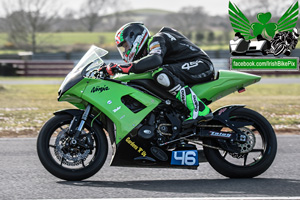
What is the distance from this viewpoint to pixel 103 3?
8219cm

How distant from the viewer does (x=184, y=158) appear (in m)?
5.58

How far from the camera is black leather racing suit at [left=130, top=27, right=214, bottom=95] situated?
548 cm

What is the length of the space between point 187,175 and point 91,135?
1.14 meters

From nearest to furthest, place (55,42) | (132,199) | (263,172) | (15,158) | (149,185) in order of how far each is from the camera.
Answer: (132,199) → (149,185) → (263,172) → (15,158) → (55,42)

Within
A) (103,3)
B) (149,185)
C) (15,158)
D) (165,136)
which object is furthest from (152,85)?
(103,3)

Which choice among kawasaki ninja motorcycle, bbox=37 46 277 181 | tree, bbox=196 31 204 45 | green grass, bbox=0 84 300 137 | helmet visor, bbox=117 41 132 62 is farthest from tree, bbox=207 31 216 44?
kawasaki ninja motorcycle, bbox=37 46 277 181

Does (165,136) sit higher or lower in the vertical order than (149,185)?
higher

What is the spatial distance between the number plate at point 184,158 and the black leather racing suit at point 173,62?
0.62 meters

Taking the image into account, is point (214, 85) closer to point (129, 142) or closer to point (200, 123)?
point (200, 123)

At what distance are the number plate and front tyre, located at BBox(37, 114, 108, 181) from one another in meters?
0.72

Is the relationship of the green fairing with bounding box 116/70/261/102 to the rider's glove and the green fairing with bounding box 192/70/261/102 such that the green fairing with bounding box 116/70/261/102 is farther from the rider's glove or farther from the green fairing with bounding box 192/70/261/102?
the rider's glove

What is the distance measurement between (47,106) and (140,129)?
8.99 m

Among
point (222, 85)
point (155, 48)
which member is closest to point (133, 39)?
point (155, 48)

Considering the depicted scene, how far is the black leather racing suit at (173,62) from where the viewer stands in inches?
216
